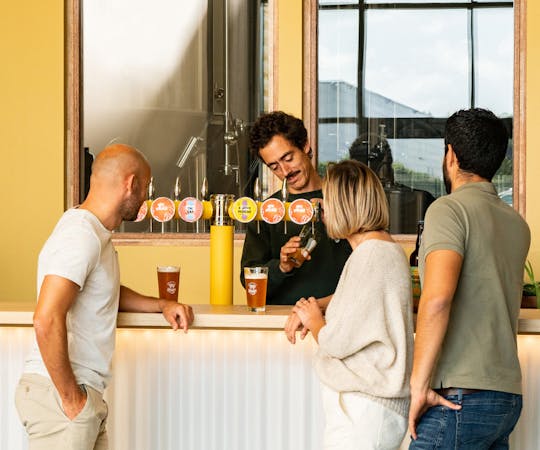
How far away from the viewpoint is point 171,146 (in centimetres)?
459

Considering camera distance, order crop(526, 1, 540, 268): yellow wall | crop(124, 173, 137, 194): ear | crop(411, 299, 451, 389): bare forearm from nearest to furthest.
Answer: crop(411, 299, 451, 389): bare forearm → crop(124, 173, 137, 194): ear → crop(526, 1, 540, 268): yellow wall

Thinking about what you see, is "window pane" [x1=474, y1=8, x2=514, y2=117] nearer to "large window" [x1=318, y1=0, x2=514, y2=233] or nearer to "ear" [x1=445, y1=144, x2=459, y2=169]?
"large window" [x1=318, y1=0, x2=514, y2=233]

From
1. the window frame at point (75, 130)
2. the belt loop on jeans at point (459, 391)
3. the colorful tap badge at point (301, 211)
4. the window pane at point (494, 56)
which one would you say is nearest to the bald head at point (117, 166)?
the colorful tap badge at point (301, 211)

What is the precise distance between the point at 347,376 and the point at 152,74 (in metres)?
2.94

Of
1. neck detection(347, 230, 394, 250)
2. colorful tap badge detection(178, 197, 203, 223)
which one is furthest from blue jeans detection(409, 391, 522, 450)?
colorful tap badge detection(178, 197, 203, 223)

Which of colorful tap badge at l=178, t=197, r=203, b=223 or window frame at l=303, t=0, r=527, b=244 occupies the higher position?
window frame at l=303, t=0, r=527, b=244

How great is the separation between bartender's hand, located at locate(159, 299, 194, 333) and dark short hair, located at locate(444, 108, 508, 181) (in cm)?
85

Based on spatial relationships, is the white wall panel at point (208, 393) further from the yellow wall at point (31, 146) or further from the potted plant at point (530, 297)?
the yellow wall at point (31, 146)

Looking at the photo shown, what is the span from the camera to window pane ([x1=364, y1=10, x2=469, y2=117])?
4480 millimetres

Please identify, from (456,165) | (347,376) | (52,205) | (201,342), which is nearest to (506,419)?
(347,376)

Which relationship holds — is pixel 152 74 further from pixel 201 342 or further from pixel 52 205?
pixel 201 342

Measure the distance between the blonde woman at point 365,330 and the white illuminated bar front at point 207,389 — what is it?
1.37 ft

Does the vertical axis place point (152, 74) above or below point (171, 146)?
above

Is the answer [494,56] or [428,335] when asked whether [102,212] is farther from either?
[494,56]
